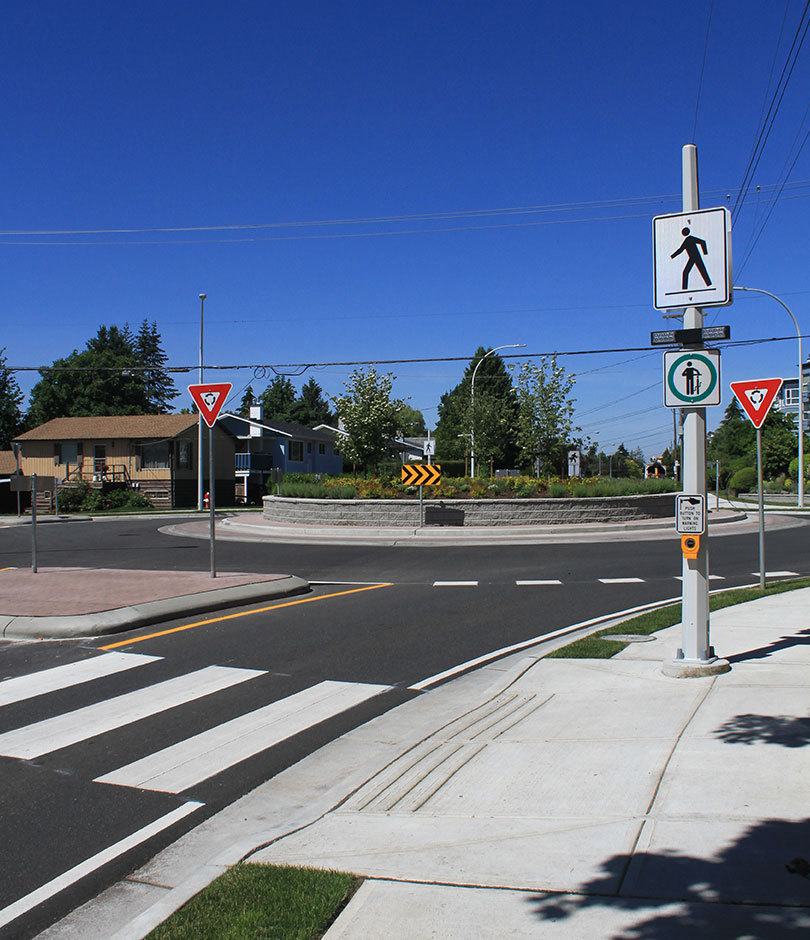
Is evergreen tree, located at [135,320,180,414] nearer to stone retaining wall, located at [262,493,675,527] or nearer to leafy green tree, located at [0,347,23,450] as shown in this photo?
leafy green tree, located at [0,347,23,450]

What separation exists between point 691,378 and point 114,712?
562 cm

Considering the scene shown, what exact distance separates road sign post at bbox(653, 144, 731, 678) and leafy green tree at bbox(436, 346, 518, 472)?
24.4 metres

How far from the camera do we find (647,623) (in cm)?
976

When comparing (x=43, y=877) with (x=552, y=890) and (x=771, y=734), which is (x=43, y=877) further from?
(x=771, y=734)

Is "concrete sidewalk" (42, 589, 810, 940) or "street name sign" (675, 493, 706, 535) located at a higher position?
"street name sign" (675, 493, 706, 535)

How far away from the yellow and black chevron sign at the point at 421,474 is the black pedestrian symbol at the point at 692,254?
18891 millimetres

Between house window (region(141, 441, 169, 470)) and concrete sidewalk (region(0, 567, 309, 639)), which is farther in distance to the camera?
house window (region(141, 441, 169, 470))

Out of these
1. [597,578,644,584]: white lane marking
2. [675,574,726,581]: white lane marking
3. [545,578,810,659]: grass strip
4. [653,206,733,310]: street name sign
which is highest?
[653,206,733,310]: street name sign

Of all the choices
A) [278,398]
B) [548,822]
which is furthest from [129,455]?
[278,398]

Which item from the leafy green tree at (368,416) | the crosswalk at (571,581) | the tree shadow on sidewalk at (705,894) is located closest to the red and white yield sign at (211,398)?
the crosswalk at (571,581)

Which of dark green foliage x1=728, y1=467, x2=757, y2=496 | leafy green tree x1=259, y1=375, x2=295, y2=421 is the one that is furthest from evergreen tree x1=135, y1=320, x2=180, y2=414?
dark green foliage x1=728, y1=467, x2=757, y2=496

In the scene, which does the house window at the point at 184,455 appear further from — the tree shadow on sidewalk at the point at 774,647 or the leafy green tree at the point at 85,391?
the tree shadow on sidewalk at the point at 774,647

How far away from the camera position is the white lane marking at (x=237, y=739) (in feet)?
17.3

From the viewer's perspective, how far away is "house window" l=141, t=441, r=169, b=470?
5231 centimetres
